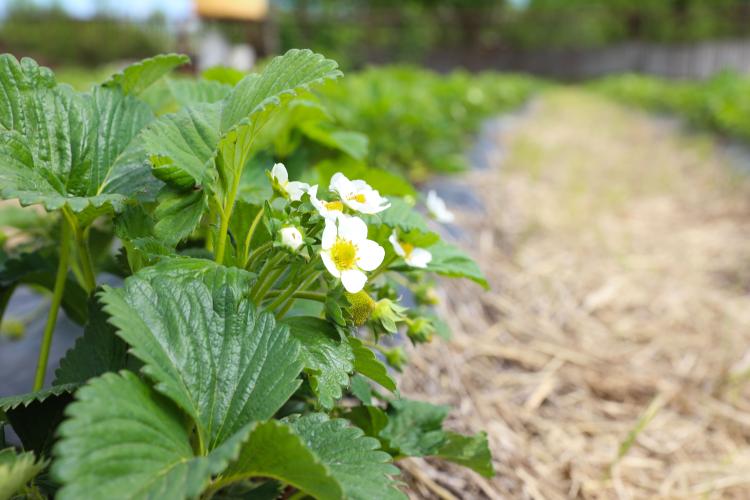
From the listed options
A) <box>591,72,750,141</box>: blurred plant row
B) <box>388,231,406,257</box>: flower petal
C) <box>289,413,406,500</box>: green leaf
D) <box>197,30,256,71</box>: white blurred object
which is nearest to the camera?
<box>289,413,406,500</box>: green leaf

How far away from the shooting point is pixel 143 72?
1100mm

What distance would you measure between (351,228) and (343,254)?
0.03 m

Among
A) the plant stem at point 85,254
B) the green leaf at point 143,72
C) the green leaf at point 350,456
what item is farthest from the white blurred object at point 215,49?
the green leaf at point 350,456

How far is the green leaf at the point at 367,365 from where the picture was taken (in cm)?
87

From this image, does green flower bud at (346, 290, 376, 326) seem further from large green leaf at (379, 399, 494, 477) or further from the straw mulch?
the straw mulch

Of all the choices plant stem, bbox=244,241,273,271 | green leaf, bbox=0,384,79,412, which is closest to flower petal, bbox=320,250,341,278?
plant stem, bbox=244,241,273,271

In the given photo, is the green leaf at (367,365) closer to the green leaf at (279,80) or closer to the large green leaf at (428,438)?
the large green leaf at (428,438)

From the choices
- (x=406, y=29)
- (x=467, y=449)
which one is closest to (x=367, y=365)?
(x=467, y=449)

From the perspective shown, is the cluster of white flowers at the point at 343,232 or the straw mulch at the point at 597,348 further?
the straw mulch at the point at 597,348

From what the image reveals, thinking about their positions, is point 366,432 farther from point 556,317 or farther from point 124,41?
point 124,41

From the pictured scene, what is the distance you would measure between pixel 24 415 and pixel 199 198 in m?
0.34

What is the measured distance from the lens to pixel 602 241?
11.3ft

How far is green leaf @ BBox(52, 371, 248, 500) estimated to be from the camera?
61 centimetres

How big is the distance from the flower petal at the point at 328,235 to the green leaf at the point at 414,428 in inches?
13.5
